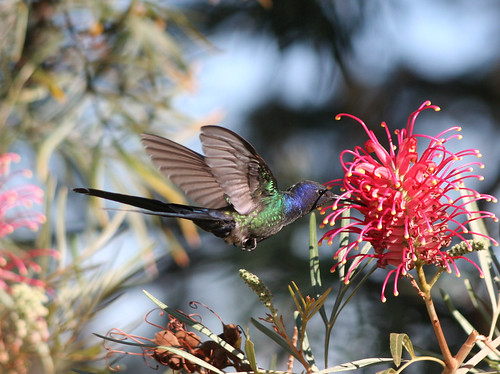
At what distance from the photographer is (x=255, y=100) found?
6.51 feet

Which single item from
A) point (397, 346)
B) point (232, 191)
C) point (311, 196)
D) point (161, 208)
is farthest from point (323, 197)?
point (397, 346)

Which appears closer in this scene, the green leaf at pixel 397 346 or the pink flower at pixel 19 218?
the green leaf at pixel 397 346

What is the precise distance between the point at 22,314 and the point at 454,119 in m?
1.26

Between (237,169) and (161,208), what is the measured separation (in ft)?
0.42

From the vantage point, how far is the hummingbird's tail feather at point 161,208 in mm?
668

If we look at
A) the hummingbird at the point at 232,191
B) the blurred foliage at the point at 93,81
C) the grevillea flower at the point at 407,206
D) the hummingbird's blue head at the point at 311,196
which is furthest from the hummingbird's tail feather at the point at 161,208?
the blurred foliage at the point at 93,81

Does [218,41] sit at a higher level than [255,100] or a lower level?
higher

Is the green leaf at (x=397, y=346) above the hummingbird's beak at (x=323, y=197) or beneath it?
beneath

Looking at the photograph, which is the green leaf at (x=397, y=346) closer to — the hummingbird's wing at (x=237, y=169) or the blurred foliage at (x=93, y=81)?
the hummingbird's wing at (x=237, y=169)

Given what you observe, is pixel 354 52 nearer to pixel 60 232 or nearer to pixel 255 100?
pixel 255 100

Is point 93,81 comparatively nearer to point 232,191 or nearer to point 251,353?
point 232,191

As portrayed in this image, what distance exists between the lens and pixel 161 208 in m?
0.76

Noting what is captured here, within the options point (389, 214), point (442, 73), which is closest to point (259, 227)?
point (389, 214)

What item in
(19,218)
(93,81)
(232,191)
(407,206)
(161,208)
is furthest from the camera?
(93,81)
